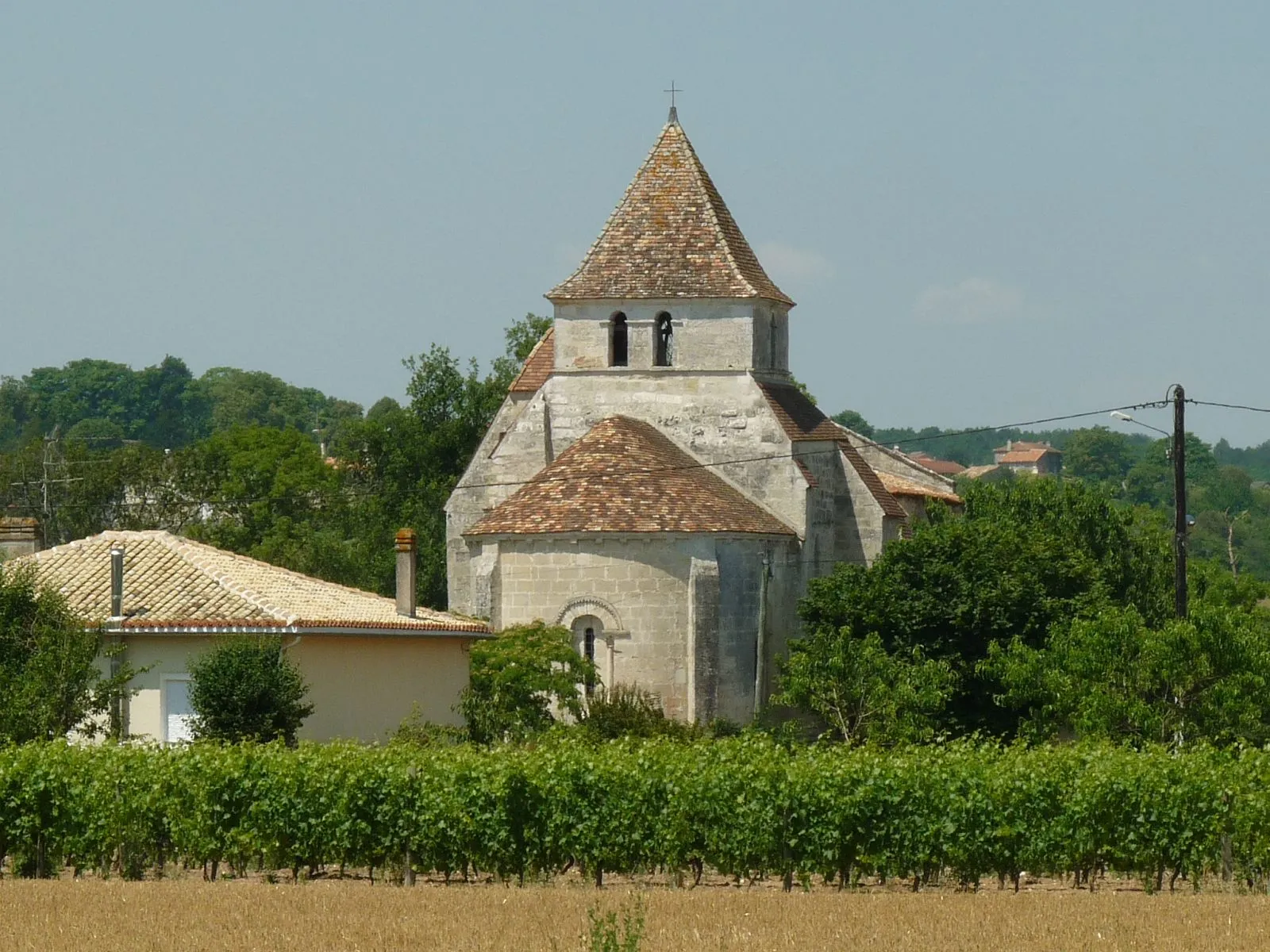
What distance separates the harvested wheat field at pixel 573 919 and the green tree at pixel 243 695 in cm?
576

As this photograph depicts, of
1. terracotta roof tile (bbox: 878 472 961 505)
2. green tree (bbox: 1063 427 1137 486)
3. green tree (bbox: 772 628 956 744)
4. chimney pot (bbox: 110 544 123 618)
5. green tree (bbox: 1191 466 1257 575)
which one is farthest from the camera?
green tree (bbox: 1063 427 1137 486)

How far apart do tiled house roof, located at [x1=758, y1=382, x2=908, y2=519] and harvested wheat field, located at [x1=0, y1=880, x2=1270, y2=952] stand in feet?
76.4

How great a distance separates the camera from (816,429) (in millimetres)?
50250

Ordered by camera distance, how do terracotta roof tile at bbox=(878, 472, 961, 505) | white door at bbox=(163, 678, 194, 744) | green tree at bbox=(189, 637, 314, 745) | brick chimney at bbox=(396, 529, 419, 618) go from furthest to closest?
terracotta roof tile at bbox=(878, 472, 961, 505), brick chimney at bbox=(396, 529, 419, 618), white door at bbox=(163, 678, 194, 744), green tree at bbox=(189, 637, 314, 745)

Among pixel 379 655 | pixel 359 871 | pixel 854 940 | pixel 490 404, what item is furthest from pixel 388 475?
pixel 854 940

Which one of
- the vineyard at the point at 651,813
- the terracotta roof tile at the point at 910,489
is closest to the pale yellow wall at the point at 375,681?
the vineyard at the point at 651,813

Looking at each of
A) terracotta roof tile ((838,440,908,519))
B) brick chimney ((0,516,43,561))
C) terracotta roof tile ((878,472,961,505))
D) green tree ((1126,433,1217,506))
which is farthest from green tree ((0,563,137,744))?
green tree ((1126,433,1217,506))

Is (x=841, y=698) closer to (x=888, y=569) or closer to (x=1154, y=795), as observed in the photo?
(x=888, y=569)

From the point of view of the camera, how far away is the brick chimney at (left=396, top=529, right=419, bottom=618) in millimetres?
38781

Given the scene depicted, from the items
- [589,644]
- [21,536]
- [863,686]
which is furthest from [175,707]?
[863,686]

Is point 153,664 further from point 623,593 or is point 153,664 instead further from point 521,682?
point 623,593

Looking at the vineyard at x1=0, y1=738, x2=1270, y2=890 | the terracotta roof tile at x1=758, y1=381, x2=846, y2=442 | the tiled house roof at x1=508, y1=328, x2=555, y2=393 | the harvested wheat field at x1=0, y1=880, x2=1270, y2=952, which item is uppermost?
the tiled house roof at x1=508, y1=328, x2=555, y2=393

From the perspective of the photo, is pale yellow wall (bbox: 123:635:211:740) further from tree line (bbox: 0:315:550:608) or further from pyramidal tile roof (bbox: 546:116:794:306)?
tree line (bbox: 0:315:550:608)

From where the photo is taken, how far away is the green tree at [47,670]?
32.2m
